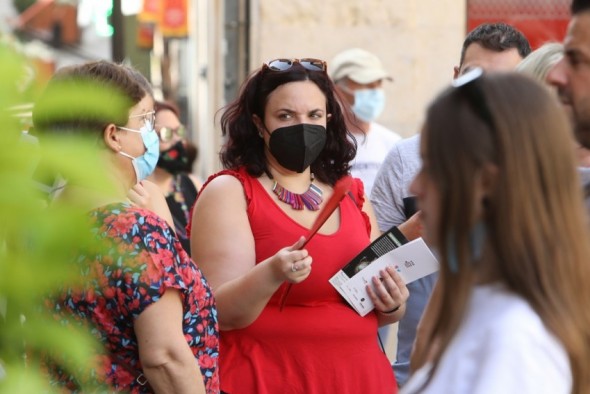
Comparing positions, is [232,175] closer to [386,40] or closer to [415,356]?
[415,356]

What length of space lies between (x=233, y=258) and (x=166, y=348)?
2.16 ft

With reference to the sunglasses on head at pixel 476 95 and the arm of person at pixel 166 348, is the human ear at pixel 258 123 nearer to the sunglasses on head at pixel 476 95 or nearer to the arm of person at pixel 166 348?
the arm of person at pixel 166 348

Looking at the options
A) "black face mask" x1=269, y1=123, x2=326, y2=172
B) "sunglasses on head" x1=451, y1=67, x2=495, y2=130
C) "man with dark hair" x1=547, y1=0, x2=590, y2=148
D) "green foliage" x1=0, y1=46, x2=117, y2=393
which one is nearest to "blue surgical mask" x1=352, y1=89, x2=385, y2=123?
"black face mask" x1=269, y1=123, x2=326, y2=172

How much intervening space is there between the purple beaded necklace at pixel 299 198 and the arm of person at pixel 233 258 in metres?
0.14

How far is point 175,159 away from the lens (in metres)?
6.12

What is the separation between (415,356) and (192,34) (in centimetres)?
1794

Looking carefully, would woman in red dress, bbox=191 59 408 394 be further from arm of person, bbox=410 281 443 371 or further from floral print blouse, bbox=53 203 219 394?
arm of person, bbox=410 281 443 371

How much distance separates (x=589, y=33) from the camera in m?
2.27

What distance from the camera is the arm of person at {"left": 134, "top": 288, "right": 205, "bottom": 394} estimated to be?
2.79 m

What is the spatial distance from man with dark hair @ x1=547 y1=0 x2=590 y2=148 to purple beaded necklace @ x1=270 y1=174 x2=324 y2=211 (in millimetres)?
1383

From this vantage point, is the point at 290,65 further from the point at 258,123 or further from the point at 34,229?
the point at 34,229

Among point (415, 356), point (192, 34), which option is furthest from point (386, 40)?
point (192, 34)

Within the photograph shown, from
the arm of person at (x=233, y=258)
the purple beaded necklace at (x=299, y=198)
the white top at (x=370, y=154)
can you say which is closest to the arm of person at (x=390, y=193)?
the purple beaded necklace at (x=299, y=198)

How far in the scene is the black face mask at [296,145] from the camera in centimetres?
358
